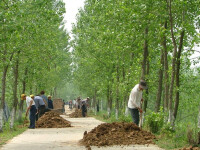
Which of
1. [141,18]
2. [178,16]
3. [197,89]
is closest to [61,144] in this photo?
[141,18]

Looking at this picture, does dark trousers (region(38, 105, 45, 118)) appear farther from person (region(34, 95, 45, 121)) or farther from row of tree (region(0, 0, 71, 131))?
row of tree (region(0, 0, 71, 131))

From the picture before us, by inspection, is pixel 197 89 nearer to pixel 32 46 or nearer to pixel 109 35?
pixel 109 35

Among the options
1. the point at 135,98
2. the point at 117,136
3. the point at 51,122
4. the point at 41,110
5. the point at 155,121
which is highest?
the point at 135,98

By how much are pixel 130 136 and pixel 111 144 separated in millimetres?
962

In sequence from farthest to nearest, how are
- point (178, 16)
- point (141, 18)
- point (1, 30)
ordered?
point (178, 16)
point (141, 18)
point (1, 30)

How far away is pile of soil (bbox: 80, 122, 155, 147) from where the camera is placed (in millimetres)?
12719

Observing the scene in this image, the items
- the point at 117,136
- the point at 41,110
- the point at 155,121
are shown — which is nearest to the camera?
the point at 117,136

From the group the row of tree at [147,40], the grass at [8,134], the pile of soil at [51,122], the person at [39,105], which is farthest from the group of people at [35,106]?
the row of tree at [147,40]

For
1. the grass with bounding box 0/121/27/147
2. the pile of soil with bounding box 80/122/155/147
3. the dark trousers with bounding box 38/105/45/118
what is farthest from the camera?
the dark trousers with bounding box 38/105/45/118

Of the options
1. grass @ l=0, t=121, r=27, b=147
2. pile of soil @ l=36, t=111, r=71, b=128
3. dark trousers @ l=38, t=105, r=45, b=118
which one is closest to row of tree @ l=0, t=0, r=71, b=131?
grass @ l=0, t=121, r=27, b=147

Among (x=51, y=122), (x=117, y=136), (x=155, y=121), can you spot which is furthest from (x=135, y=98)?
(x=51, y=122)

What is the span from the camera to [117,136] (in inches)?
522

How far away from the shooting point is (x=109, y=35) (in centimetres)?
2297

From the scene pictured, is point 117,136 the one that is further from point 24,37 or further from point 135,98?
point 24,37
